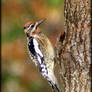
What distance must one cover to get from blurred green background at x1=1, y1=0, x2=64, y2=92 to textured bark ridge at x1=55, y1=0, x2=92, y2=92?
583 centimetres

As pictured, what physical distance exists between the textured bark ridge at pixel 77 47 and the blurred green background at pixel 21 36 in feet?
19.1

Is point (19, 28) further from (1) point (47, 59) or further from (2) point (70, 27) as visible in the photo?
(2) point (70, 27)

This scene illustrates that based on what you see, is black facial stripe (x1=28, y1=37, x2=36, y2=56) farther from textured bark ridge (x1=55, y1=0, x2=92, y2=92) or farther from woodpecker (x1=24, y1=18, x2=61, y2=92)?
textured bark ridge (x1=55, y1=0, x2=92, y2=92)

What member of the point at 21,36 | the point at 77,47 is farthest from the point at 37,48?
the point at 21,36

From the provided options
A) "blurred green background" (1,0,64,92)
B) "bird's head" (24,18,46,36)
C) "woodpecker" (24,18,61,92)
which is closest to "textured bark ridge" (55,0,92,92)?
"woodpecker" (24,18,61,92)

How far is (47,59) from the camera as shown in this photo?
7047 millimetres

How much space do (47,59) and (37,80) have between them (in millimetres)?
5587

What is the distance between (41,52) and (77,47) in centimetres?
113

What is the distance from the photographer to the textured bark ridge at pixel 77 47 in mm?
6008

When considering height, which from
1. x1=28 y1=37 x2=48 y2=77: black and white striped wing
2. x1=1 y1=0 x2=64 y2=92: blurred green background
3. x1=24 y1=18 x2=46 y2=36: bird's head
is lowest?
x1=1 y1=0 x2=64 y2=92: blurred green background

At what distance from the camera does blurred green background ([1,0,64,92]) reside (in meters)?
12.3

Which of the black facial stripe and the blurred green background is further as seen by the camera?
the blurred green background

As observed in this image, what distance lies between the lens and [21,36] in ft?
40.1

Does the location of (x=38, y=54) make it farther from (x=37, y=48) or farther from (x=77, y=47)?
(x=77, y=47)
